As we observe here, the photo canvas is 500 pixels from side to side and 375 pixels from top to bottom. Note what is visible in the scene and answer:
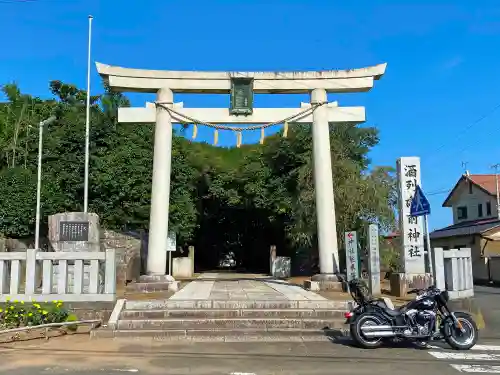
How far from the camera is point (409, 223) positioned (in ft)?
42.8

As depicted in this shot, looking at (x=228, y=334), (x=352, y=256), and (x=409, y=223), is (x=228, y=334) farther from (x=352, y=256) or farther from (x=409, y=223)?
(x=409, y=223)

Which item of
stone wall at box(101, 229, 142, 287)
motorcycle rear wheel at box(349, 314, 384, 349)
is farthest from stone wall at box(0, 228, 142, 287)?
motorcycle rear wheel at box(349, 314, 384, 349)

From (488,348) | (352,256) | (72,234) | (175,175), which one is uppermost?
(175,175)

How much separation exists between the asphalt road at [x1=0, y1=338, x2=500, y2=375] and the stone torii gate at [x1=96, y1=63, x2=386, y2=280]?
18.9 ft

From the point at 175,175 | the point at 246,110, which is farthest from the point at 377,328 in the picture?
the point at 175,175

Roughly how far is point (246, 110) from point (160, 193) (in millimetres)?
3519

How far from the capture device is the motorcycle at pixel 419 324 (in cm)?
801

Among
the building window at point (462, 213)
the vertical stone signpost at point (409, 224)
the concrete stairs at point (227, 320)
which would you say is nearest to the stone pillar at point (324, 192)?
the vertical stone signpost at point (409, 224)

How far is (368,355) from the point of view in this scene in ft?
25.1

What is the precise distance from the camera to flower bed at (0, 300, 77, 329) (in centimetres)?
930

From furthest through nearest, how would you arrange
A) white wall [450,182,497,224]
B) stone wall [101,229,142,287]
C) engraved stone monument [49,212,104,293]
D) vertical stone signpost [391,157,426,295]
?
white wall [450,182,497,224]
stone wall [101,229,142,287]
engraved stone monument [49,212,104,293]
vertical stone signpost [391,157,426,295]

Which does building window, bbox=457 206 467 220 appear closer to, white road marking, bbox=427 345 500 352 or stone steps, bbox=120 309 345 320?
stone steps, bbox=120 309 345 320

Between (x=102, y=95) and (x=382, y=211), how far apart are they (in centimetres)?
1836

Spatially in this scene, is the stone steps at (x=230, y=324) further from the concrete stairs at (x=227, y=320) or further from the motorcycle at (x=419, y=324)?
the motorcycle at (x=419, y=324)
